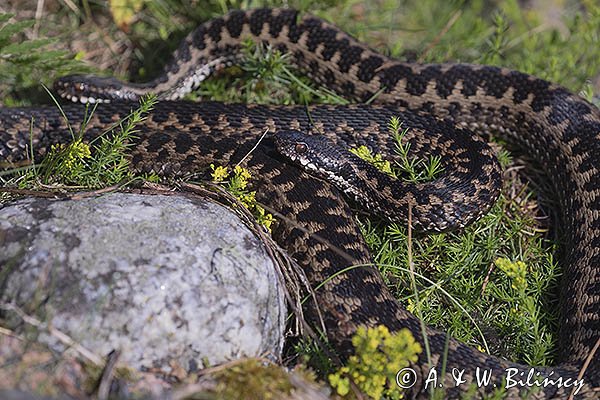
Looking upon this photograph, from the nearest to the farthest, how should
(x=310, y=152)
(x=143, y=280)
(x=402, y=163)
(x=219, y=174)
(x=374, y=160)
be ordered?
1. (x=143, y=280)
2. (x=219, y=174)
3. (x=310, y=152)
4. (x=374, y=160)
5. (x=402, y=163)

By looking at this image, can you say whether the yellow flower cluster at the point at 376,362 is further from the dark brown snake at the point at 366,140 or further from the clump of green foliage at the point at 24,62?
the clump of green foliage at the point at 24,62

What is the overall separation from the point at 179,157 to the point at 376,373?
285cm

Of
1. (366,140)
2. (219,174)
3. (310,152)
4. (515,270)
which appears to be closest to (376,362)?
(515,270)

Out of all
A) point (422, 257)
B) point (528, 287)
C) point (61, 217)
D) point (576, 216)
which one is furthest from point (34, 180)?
point (576, 216)

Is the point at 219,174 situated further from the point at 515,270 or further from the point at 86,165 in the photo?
the point at 515,270

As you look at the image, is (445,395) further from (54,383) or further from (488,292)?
(54,383)

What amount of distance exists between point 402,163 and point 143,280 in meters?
3.22

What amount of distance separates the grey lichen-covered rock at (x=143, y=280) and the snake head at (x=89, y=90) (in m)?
2.80

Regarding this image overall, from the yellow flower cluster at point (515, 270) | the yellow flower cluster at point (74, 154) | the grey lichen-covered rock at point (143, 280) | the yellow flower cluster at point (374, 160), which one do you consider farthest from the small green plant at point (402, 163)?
the yellow flower cluster at point (74, 154)

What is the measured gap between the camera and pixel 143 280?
13.4 ft

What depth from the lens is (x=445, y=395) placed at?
452 centimetres

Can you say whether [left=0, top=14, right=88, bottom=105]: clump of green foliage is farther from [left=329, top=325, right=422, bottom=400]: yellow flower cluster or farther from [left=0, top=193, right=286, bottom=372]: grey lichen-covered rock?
[left=329, top=325, right=422, bottom=400]: yellow flower cluster

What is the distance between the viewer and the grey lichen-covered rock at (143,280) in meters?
3.93

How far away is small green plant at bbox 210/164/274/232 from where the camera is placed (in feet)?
17.5
